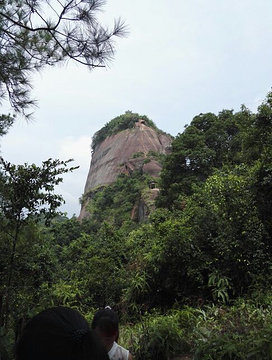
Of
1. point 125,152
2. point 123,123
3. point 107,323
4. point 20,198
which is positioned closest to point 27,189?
point 20,198

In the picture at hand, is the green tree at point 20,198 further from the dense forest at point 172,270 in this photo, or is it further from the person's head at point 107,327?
the person's head at point 107,327

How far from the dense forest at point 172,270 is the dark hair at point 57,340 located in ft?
6.52

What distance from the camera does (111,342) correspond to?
1.75 metres

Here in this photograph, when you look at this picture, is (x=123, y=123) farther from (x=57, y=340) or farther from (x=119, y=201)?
(x=57, y=340)

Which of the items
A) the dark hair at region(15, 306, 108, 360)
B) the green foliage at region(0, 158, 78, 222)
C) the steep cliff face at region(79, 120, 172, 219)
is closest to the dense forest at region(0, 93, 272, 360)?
the green foliage at region(0, 158, 78, 222)

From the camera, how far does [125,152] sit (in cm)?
3209

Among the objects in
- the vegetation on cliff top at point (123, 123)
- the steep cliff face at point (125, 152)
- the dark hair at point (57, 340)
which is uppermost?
the vegetation on cliff top at point (123, 123)

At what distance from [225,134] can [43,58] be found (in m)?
13.6

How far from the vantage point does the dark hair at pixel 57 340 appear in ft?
2.16

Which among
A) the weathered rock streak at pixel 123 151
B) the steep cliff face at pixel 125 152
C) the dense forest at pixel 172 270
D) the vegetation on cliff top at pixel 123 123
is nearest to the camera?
the dense forest at pixel 172 270

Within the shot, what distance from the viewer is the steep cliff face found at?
30156 millimetres

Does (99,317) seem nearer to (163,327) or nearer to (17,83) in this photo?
(163,327)

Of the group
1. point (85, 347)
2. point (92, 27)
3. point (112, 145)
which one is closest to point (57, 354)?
point (85, 347)

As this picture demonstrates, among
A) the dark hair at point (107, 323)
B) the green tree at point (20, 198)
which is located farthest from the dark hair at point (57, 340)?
the green tree at point (20, 198)
